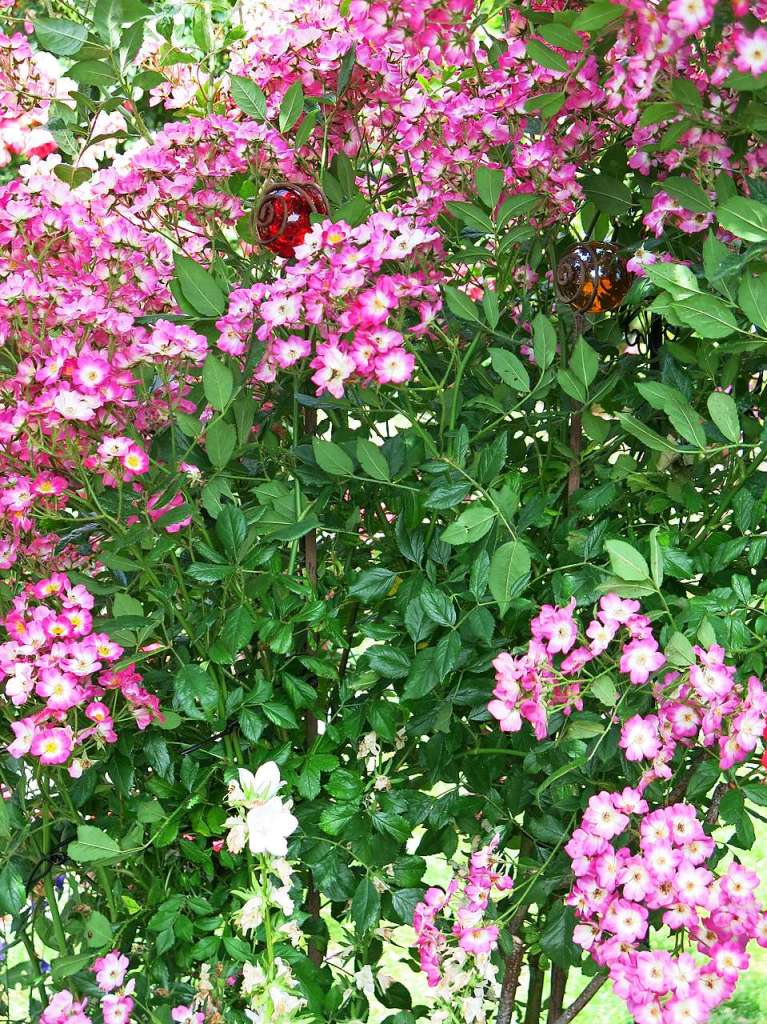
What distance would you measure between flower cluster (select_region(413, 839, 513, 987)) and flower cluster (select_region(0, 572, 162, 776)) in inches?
13.4

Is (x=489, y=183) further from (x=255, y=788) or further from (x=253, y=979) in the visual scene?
(x=253, y=979)

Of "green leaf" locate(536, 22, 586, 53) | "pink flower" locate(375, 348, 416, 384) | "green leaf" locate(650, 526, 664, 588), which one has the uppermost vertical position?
"green leaf" locate(536, 22, 586, 53)

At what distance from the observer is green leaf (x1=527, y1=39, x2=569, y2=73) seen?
1.02 metres

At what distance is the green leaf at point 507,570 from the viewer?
1057mm

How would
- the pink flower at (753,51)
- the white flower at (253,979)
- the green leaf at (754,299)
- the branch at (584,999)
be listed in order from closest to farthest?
the pink flower at (753,51), the green leaf at (754,299), the white flower at (253,979), the branch at (584,999)

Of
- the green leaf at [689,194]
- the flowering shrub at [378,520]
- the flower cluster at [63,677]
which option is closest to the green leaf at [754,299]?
the flowering shrub at [378,520]

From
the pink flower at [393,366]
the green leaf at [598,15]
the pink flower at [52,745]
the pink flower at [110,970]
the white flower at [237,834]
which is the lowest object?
the pink flower at [110,970]

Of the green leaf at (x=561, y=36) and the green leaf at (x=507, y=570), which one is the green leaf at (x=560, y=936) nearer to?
the green leaf at (x=507, y=570)

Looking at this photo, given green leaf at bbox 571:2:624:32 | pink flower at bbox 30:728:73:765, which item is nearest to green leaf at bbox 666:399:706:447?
green leaf at bbox 571:2:624:32

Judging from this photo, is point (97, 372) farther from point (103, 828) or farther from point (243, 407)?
point (103, 828)

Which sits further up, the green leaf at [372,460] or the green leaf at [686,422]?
the green leaf at [686,422]

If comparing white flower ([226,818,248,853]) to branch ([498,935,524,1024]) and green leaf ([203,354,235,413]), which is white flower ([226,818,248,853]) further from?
branch ([498,935,524,1024])

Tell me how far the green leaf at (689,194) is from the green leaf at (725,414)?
17 cm

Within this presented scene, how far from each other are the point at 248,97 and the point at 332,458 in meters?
0.39
